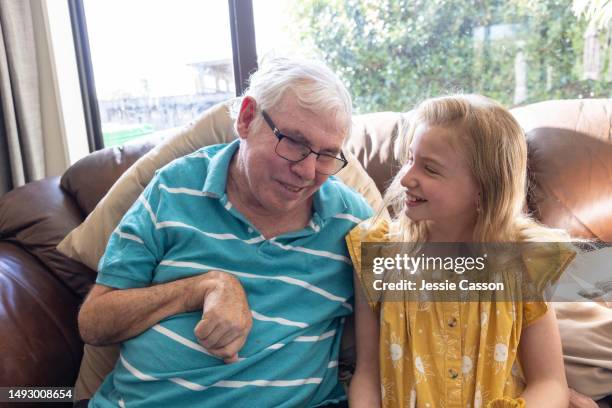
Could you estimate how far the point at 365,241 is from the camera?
1.05 metres

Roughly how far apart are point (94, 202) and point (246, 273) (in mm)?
717

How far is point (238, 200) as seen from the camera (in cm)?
109

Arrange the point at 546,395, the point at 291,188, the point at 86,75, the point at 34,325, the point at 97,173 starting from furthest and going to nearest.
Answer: the point at 86,75 < the point at 97,173 < the point at 34,325 < the point at 291,188 < the point at 546,395

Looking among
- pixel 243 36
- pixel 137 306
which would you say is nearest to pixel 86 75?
pixel 243 36

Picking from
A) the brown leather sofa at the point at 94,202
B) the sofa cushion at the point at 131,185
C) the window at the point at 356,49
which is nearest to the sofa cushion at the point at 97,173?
the brown leather sofa at the point at 94,202

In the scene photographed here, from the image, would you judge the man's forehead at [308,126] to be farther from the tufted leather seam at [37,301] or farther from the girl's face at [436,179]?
the tufted leather seam at [37,301]

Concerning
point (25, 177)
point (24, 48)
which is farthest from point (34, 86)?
point (25, 177)

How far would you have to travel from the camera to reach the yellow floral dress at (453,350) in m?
0.94

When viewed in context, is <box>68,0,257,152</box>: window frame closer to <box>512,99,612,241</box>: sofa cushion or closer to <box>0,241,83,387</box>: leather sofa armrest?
<box>0,241,83,387</box>: leather sofa armrest

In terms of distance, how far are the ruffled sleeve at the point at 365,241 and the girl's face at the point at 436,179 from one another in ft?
0.33

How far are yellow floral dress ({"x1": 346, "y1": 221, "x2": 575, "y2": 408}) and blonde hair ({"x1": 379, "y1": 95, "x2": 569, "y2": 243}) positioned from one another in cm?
9

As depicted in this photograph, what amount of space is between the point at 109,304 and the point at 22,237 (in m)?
0.62

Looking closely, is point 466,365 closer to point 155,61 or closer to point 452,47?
point 452,47

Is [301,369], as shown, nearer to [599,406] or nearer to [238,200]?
[238,200]
